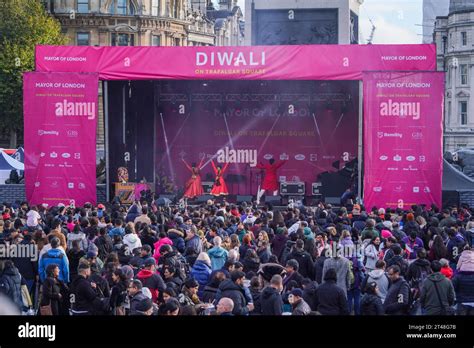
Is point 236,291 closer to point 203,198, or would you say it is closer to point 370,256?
point 370,256

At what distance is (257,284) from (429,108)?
47.1 feet

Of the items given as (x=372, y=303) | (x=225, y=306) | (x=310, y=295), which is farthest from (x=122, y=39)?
(x=225, y=306)

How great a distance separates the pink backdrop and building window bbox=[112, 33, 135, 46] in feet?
130

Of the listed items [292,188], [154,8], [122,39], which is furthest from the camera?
[154,8]

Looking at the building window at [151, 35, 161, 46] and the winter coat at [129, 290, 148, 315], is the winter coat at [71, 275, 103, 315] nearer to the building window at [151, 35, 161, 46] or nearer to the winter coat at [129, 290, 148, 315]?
the winter coat at [129, 290, 148, 315]

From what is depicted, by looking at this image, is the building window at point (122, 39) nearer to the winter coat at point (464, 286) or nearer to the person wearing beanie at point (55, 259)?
the person wearing beanie at point (55, 259)

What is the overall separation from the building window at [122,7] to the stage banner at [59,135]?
40.2 meters

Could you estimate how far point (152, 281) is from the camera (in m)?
9.31

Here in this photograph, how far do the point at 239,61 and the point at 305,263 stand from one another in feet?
41.4

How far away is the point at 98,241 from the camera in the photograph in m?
12.5

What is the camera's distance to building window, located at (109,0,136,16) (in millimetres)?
62844

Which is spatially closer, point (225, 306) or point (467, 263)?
point (225, 306)

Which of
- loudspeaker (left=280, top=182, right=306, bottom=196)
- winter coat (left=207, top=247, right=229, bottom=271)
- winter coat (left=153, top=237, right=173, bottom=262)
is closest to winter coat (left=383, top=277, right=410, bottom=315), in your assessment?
winter coat (left=207, top=247, right=229, bottom=271)

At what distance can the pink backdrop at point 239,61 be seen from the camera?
22.6 metres
